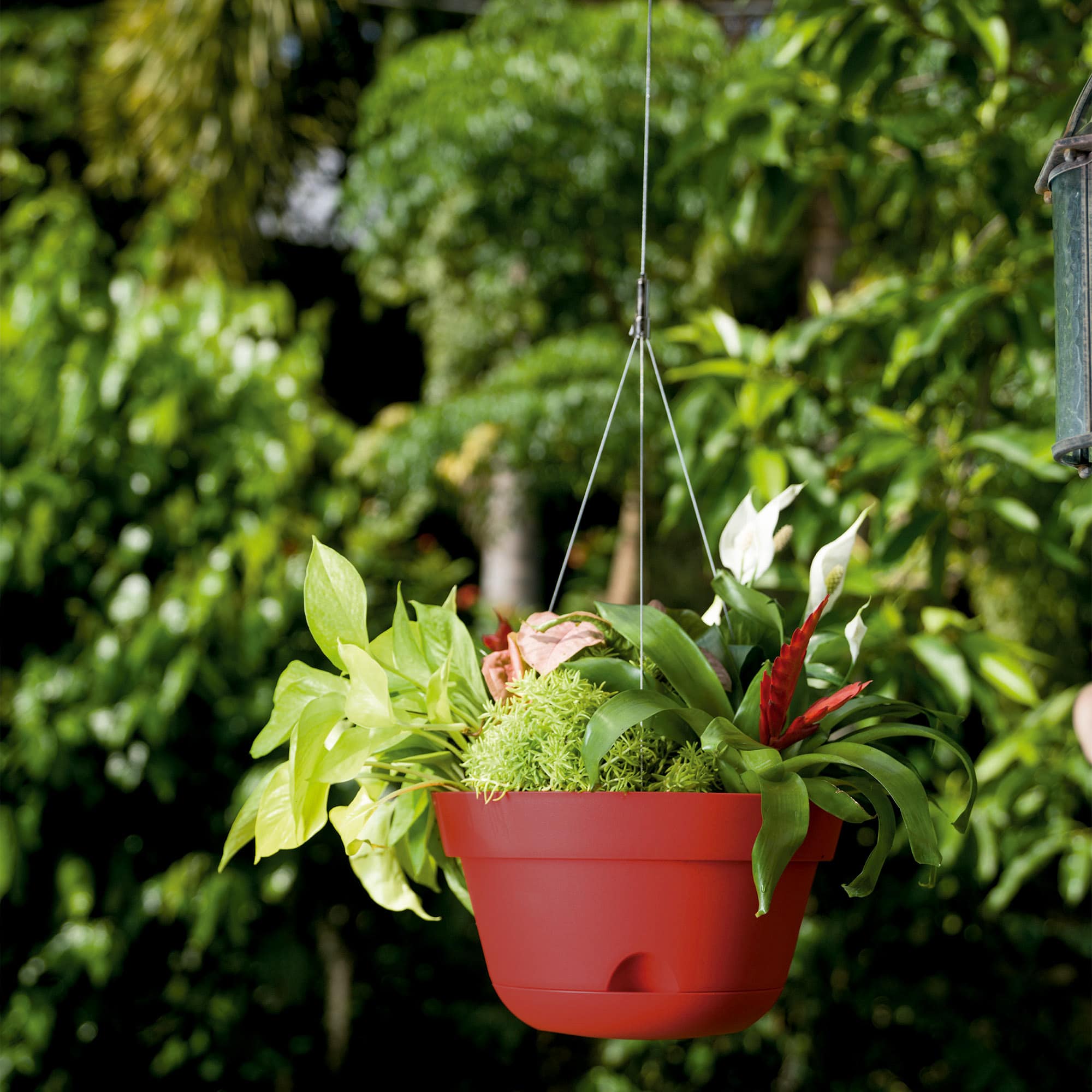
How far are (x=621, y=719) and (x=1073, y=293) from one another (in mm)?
351

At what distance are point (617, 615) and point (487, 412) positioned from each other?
195 cm

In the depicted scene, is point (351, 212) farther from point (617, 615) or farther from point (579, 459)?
point (617, 615)

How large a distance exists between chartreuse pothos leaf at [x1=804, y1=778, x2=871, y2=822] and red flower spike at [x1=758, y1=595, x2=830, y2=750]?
0.11 ft

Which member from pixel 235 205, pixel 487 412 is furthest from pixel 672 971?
pixel 235 205

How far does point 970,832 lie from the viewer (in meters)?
1.72

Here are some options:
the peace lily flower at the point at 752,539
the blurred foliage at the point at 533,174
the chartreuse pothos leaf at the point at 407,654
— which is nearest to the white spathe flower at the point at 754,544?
the peace lily flower at the point at 752,539

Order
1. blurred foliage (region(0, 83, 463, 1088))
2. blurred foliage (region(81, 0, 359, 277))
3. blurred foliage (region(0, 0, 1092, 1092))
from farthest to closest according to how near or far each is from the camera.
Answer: blurred foliage (region(81, 0, 359, 277)) < blurred foliage (region(0, 83, 463, 1088)) < blurred foliage (region(0, 0, 1092, 1092))

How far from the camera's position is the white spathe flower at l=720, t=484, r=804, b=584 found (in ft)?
2.60

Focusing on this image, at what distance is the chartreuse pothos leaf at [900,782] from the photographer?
2.05ft

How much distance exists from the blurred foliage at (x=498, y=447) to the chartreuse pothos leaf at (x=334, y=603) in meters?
0.70

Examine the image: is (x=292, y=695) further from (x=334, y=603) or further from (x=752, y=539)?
(x=752, y=539)

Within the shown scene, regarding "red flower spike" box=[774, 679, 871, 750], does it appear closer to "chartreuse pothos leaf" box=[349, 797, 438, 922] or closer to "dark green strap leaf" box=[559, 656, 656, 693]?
"dark green strap leaf" box=[559, 656, 656, 693]

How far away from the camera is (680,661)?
671 mm

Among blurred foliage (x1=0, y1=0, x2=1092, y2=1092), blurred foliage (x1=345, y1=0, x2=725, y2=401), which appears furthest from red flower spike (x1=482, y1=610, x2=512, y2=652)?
blurred foliage (x1=345, y1=0, x2=725, y2=401)
